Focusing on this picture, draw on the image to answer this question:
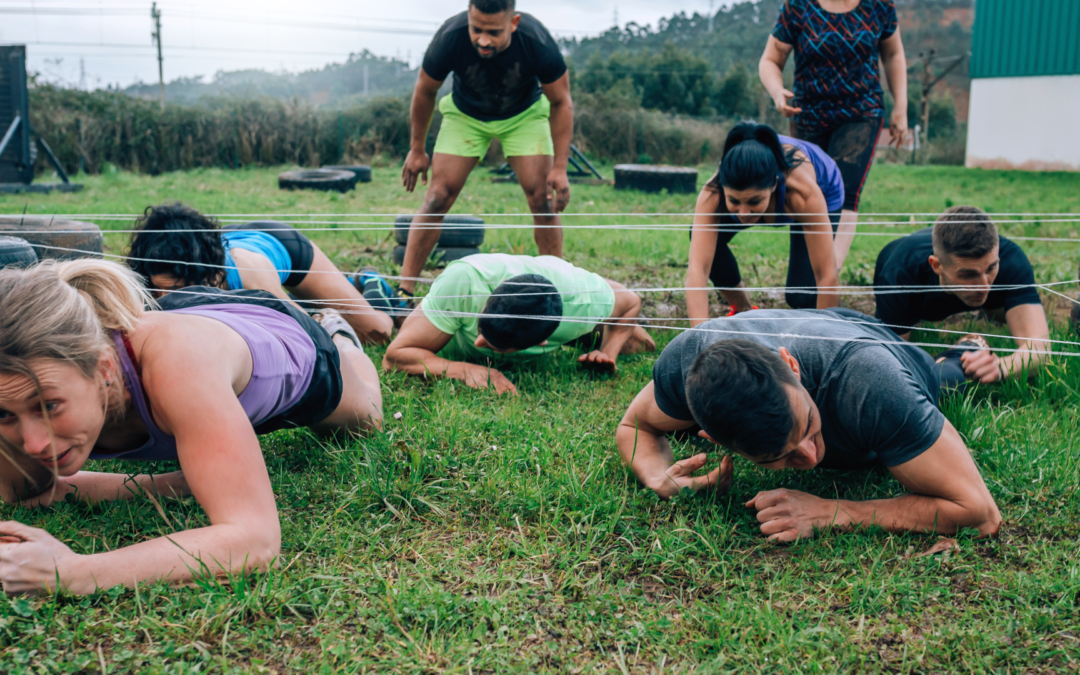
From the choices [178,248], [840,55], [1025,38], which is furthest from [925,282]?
[1025,38]

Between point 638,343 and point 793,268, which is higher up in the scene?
point 793,268

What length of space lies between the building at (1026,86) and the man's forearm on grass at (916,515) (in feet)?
67.7

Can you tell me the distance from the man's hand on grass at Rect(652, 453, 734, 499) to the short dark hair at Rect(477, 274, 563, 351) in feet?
3.50

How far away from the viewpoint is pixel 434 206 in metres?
4.83

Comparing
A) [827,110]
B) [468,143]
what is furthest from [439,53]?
[827,110]

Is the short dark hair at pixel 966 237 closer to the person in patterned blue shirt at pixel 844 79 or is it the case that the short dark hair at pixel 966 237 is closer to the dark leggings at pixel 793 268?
the dark leggings at pixel 793 268

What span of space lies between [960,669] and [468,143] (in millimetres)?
3944

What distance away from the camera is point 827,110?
4.47 m

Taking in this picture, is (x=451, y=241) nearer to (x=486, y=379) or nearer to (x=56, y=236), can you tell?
(x=486, y=379)

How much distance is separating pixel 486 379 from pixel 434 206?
5.80 ft

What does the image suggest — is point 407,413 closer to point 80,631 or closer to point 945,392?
point 80,631

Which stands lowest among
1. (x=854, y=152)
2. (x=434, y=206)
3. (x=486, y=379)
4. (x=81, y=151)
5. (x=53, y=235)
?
(x=486, y=379)

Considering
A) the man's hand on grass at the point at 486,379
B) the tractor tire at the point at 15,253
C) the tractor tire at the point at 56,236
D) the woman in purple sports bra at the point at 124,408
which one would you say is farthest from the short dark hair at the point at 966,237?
the tractor tire at the point at 56,236

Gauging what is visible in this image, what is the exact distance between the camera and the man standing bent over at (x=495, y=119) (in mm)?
4594
